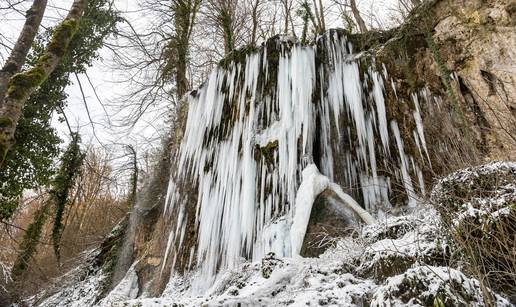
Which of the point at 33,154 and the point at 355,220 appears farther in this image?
the point at 33,154

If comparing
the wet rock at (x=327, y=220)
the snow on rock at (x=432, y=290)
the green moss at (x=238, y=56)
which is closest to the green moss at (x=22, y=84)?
the snow on rock at (x=432, y=290)

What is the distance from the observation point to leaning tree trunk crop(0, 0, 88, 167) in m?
2.73

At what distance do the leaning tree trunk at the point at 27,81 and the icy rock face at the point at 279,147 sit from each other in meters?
3.35

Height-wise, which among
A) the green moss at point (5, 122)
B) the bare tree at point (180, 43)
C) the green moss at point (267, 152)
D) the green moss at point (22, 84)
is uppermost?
the bare tree at point (180, 43)

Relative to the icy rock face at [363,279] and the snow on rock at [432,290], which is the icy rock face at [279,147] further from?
the snow on rock at [432,290]

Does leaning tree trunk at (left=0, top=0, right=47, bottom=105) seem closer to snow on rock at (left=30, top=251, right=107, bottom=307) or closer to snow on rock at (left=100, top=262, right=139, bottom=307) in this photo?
snow on rock at (left=100, top=262, right=139, bottom=307)

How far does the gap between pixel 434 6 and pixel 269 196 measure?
463cm

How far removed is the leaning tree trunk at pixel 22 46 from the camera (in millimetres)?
2816

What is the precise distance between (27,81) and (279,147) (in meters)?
3.83

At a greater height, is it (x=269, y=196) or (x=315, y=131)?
(x=315, y=131)

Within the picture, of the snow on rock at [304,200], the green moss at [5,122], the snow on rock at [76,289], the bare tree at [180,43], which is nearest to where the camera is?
the green moss at [5,122]

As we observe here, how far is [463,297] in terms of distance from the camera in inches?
71.8

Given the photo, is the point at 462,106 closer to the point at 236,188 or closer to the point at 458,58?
the point at 458,58

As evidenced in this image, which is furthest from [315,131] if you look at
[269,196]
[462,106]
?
[462,106]
